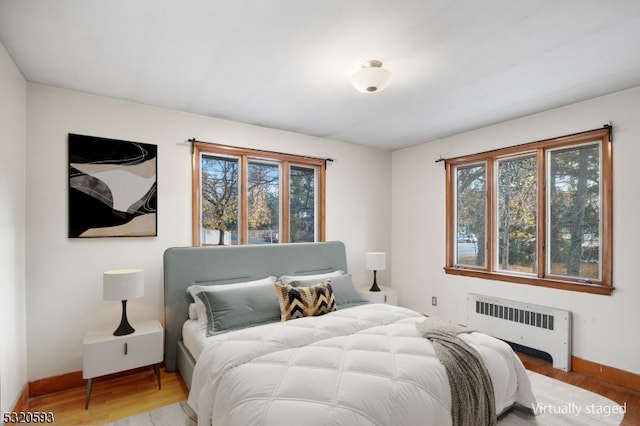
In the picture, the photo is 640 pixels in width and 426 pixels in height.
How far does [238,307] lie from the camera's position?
8.87 ft

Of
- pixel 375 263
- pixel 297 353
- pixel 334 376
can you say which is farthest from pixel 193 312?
pixel 375 263

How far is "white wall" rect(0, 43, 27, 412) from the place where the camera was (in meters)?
2.11

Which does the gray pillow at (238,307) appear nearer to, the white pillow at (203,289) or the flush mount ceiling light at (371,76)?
the white pillow at (203,289)

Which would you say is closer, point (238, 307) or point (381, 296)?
point (238, 307)

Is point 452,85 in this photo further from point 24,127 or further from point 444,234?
point 24,127

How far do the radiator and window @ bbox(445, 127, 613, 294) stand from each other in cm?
28

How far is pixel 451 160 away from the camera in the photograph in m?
4.25

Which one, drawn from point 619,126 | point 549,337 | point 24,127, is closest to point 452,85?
point 619,126

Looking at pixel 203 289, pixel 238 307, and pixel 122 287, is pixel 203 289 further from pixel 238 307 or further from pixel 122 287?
pixel 122 287

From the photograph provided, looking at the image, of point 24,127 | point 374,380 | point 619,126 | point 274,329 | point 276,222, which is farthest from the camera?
point 276,222

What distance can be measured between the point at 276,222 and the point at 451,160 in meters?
2.46

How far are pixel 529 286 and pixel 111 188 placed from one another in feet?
14.3

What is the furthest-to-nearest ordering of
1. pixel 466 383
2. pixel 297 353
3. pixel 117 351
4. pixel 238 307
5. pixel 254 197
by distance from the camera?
pixel 254 197 → pixel 238 307 → pixel 117 351 → pixel 297 353 → pixel 466 383

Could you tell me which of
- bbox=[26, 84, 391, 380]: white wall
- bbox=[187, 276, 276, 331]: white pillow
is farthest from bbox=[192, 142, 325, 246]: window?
bbox=[187, 276, 276, 331]: white pillow
